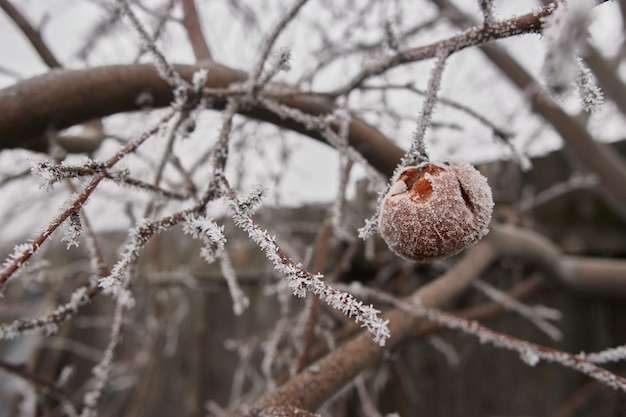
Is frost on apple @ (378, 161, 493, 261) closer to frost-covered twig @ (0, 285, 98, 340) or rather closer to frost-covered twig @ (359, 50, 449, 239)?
frost-covered twig @ (359, 50, 449, 239)

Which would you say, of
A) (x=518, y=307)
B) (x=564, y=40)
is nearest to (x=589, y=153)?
(x=518, y=307)

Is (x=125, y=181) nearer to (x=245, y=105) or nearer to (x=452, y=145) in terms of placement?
(x=245, y=105)

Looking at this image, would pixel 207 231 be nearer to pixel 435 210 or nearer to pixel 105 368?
pixel 435 210

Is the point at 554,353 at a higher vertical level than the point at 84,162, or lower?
lower

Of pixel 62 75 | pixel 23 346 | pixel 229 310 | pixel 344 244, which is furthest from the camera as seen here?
pixel 23 346

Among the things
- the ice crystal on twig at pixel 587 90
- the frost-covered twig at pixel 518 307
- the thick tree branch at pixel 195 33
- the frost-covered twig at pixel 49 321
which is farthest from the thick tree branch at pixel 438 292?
the thick tree branch at pixel 195 33

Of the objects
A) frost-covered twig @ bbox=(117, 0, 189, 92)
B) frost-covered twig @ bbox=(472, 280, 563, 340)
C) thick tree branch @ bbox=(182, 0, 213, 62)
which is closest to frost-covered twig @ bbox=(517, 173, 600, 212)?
frost-covered twig @ bbox=(472, 280, 563, 340)

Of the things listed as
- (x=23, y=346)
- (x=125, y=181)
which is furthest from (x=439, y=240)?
(x=23, y=346)

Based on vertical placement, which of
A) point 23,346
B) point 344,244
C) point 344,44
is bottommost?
point 344,244
